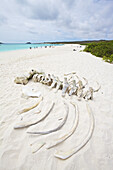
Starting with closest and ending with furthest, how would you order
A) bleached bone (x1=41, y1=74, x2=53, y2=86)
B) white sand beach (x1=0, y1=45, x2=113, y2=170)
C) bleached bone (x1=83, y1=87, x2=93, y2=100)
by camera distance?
white sand beach (x1=0, y1=45, x2=113, y2=170)
bleached bone (x1=83, y1=87, x2=93, y2=100)
bleached bone (x1=41, y1=74, x2=53, y2=86)

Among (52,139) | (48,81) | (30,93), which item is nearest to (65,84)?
(48,81)

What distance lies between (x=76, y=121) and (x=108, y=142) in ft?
2.29

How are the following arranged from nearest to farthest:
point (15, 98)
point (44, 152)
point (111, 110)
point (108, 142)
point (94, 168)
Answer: point (94, 168) → point (44, 152) → point (108, 142) → point (111, 110) → point (15, 98)

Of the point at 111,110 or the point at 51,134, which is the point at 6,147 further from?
the point at 111,110

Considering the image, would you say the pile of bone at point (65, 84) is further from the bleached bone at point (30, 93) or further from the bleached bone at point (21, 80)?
the bleached bone at point (30, 93)

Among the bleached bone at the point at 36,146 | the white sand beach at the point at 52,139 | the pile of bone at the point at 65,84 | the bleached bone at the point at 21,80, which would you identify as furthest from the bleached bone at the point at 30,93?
the bleached bone at the point at 36,146

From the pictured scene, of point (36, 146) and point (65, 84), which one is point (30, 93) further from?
Answer: point (36, 146)

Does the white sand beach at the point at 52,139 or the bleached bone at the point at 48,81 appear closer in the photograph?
the white sand beach at the point at 52,139

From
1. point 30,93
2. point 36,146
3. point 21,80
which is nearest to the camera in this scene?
point 36,146

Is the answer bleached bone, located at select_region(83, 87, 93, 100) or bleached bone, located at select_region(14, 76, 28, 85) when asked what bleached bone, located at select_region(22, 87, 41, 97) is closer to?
bleached bone, located at select_region(14, 76, 28, 85)

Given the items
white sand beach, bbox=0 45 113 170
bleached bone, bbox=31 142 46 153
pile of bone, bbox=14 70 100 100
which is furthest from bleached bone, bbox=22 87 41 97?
bleached bone, bbox=31 142 46 153

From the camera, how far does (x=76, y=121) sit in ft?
6.15

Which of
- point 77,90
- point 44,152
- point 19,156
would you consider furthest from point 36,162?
point 77,90

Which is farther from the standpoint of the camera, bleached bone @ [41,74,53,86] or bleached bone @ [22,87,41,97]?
bleached bone @ [41,74,53,86]
